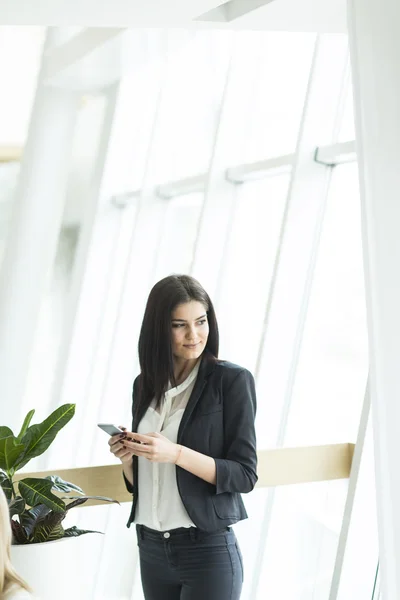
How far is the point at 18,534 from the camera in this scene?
7.54 feet

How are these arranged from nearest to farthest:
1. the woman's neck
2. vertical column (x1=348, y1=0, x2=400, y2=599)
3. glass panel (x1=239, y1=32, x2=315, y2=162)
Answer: vertical column (x1=348, y1=0, x2=400, y2=599) < the woman's neck < glass panel (x1=239, y1=32, x2=315, y2=162)

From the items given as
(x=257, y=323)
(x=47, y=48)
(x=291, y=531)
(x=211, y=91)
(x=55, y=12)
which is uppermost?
(x=47, y=48)

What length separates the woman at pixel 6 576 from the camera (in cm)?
164

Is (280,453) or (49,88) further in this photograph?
(49,88)

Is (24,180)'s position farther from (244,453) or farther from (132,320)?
(244,453)

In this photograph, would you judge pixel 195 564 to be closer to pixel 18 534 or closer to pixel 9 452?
pixel 18 534

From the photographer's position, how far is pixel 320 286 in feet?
13.3

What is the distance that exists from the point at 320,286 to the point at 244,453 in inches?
70.5

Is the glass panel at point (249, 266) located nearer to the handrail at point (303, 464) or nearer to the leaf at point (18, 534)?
the handrail at point (303, 464)

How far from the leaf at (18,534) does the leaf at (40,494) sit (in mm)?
80

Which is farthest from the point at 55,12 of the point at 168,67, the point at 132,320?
the point at 132,320

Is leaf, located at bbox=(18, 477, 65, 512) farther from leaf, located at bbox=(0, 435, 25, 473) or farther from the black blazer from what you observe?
the black blazer

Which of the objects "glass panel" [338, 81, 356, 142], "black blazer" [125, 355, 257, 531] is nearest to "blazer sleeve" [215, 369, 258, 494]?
"black blazer" [125, 355, 257, 531]

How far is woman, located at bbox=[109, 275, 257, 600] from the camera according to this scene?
241 centimetres
